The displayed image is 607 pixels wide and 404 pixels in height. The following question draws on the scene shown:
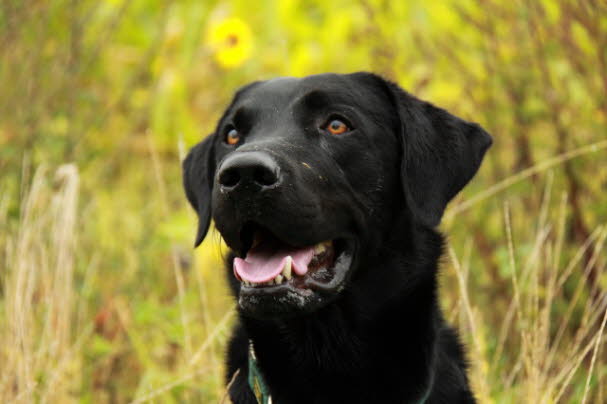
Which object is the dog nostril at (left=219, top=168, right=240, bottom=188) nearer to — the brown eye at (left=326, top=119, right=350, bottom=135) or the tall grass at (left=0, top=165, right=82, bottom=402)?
the brown eye at (left=326, top=119, right=350, bottom=135)

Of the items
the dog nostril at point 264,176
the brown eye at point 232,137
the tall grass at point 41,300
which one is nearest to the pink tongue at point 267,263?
the dog nostril at point 264,176

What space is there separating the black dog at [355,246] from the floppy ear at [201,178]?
195 mm

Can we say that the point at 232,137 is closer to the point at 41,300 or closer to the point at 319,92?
the point at 319,92

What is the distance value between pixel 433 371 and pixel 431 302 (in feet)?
0.83

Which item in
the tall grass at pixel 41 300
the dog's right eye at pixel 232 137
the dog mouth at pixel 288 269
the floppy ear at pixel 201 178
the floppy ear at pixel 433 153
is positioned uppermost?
the floppy ear at pixel 433 153

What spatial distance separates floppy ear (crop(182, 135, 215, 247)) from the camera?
3.38 m

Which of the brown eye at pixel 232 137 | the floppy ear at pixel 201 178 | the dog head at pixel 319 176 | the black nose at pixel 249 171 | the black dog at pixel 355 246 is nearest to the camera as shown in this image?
the black nose at pixel 249 171

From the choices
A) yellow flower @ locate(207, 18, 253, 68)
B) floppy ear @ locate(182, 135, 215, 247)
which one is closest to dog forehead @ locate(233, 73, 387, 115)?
floppy ear @ locate(182, 135, 215, 247)

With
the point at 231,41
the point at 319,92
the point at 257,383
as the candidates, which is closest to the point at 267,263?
the point at 257,383

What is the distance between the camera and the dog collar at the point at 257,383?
292 centimetres

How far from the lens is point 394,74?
195 inches

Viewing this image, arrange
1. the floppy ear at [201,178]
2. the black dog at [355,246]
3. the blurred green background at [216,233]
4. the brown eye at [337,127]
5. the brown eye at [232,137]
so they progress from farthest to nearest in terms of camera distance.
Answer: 1. the blurred green background at [216,233]
2. the floppy ear at [201,178]
3. the brown eye at [232,137]
4. the brown eye at [337,127]
5. the black dog at [355,246]

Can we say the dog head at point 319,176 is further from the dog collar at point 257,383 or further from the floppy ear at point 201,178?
the dog collar at point 257,383

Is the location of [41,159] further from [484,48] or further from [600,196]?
[600,196]
